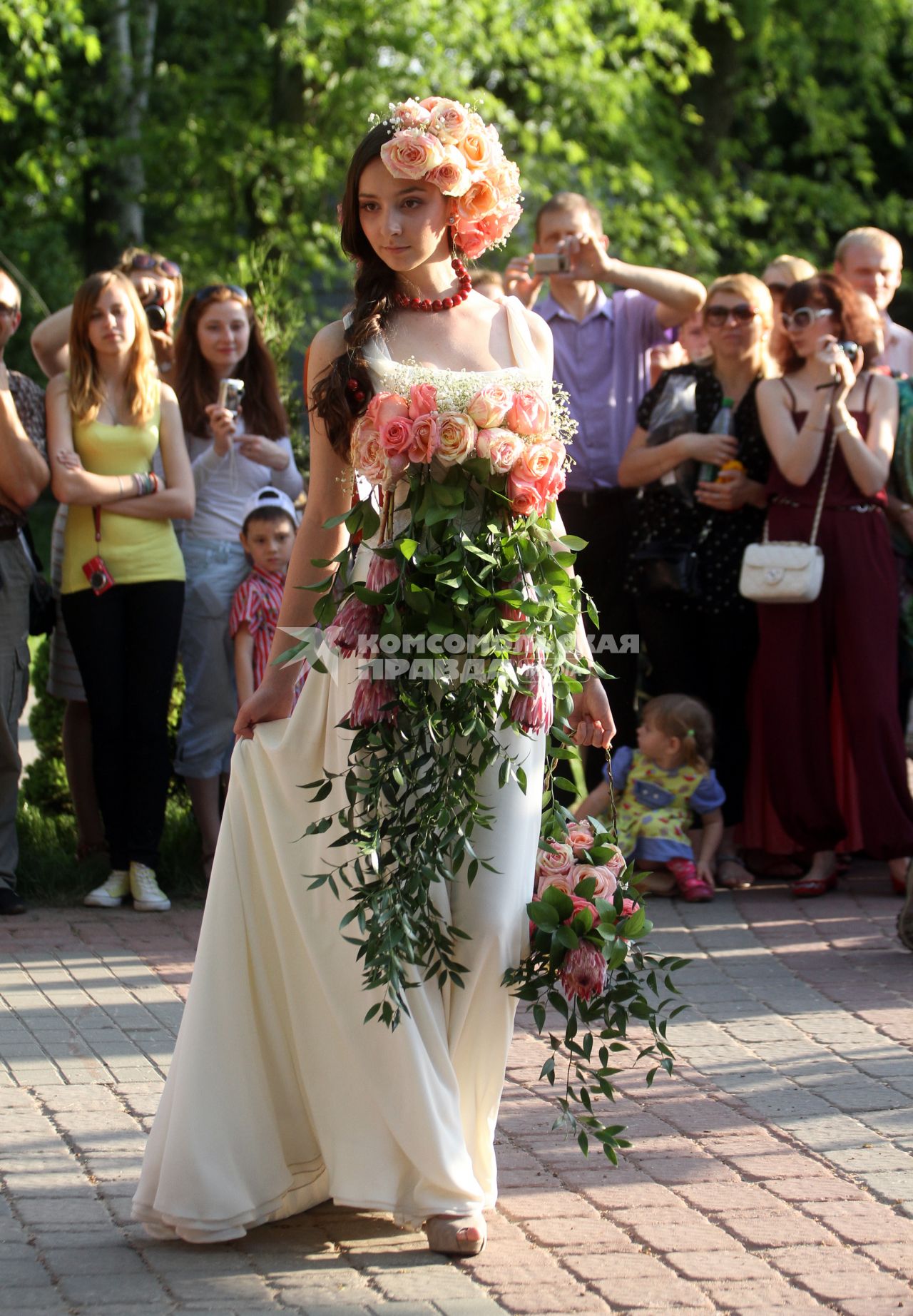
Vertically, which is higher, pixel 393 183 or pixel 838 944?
pixel 393 183

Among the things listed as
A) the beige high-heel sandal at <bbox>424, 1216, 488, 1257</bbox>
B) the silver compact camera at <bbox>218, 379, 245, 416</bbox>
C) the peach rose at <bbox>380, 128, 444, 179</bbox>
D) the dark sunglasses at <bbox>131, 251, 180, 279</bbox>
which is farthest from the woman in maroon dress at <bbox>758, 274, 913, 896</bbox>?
the beige high-heel sandal at <bbox>424, 1216, 488, 1257</bbox>

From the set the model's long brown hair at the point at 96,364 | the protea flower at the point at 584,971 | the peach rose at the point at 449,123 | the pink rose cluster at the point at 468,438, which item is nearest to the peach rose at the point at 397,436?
the pink rose cluster at the point at 468,438

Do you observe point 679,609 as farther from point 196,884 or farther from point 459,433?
point 459,433

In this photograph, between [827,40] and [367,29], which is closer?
[367,29]

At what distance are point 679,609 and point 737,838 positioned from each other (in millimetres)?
1067

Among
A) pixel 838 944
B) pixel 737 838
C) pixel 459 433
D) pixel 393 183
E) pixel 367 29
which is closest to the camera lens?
pixel 459 433

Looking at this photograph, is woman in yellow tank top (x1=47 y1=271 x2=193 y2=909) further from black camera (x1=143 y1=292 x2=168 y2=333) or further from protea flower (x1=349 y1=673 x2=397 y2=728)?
protea flower (x1=349 y1=673 x2=397 y2=728)

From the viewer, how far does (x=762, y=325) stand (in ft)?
24.2

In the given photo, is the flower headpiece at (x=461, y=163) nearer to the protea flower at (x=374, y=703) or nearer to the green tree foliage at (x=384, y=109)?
the protea flower at (x=374, y=703)

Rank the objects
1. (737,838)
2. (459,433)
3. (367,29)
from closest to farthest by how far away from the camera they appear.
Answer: (459,433)
(737,838)
(367,29)

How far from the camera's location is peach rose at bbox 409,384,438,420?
3.45 meters

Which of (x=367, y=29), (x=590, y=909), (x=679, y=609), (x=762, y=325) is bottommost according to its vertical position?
(x=590, y=909)

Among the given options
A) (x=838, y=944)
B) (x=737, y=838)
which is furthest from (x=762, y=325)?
(x=838, y=944)

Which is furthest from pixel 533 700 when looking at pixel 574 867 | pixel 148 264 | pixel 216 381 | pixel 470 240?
pixel 148 264
